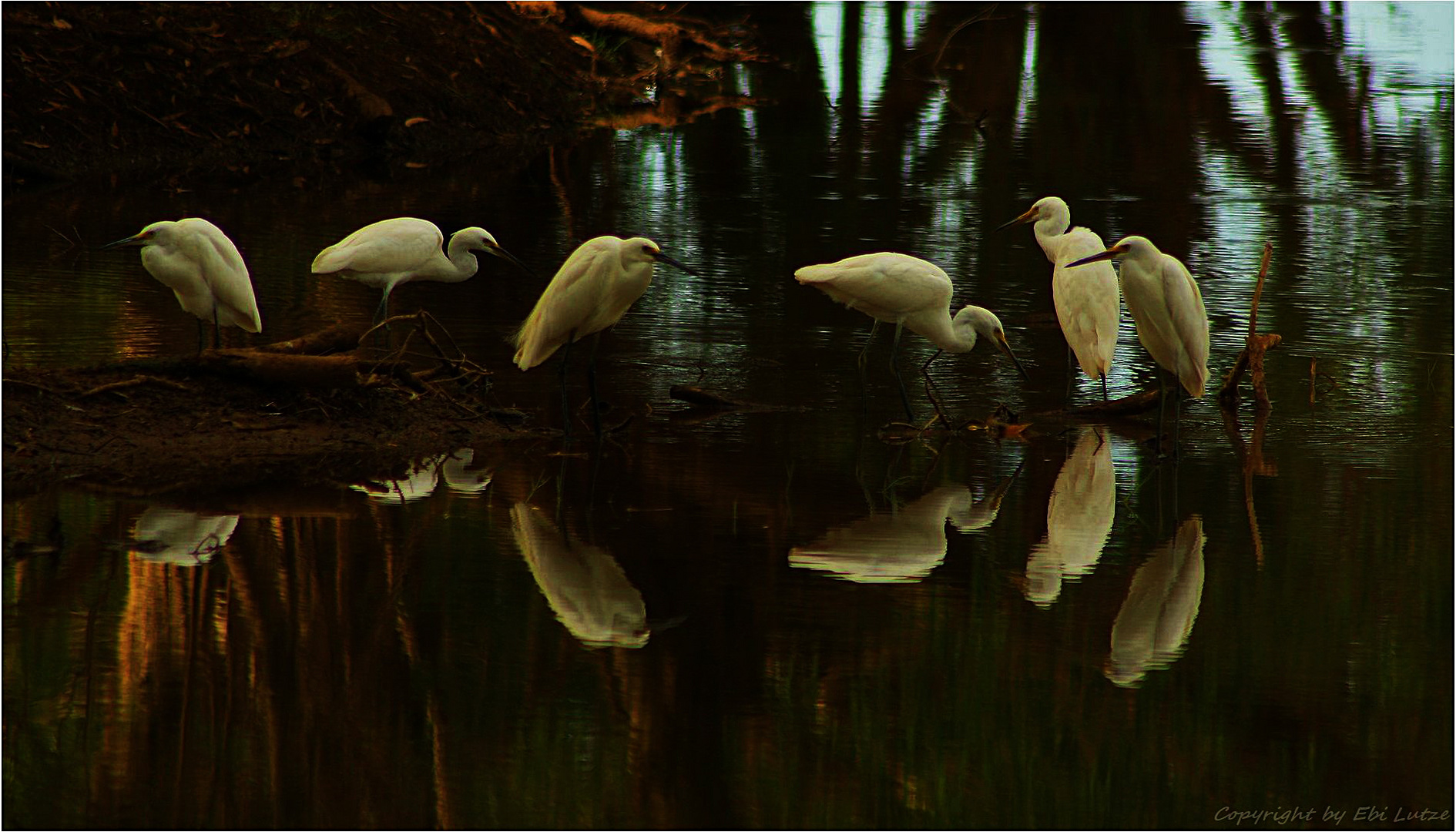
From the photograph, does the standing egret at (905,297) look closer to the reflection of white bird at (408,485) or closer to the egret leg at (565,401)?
the egret leg at (565,401)

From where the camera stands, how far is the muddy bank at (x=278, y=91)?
18.3m

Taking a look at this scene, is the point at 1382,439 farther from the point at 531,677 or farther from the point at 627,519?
the point at 531,677

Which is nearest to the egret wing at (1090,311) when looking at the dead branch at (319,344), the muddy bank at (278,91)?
the dead branch at (319,344)

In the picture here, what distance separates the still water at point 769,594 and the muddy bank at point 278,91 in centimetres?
528

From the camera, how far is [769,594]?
612 centimetres

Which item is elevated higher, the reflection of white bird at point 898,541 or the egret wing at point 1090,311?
the egret wing at point 1090,311

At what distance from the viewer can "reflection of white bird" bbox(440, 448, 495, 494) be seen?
7496 millimetres

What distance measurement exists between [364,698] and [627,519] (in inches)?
79.5

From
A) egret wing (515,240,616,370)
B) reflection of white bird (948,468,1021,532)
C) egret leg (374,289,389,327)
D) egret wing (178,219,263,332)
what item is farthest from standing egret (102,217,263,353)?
reflection of white bird (948,468,1021,532)

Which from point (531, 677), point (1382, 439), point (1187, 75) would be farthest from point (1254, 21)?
point (531, 677)

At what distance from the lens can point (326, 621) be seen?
574cm

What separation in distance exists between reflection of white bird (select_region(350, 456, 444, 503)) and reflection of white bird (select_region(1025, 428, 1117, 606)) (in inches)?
98.6

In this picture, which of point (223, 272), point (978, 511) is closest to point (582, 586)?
point (978, 511)

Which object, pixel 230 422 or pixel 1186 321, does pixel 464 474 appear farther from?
pixel 1186 321
